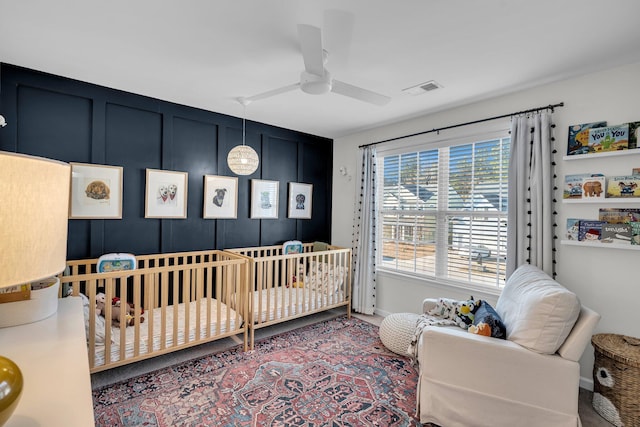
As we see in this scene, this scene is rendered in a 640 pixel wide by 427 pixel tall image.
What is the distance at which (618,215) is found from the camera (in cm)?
223

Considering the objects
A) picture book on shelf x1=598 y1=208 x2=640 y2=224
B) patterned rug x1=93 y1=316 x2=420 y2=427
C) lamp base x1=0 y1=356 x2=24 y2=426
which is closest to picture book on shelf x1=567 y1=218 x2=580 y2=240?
picture book on shelf x1=598 y1=208 x2=640 y2=224

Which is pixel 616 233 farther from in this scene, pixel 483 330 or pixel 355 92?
pixel 355 92

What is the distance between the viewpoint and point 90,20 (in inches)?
71.1

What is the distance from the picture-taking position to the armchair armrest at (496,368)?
5.50 ft

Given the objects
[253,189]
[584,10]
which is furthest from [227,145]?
[584,10]

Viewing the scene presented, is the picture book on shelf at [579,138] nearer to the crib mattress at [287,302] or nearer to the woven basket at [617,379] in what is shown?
the woven basket at [617,379]

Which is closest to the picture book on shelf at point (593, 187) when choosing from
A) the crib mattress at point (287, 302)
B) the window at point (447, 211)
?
the window at point (447, 211)

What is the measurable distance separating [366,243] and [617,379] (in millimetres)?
2481

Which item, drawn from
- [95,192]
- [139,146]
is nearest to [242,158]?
[139,146]

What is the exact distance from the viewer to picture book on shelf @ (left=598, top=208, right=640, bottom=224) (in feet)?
7.11

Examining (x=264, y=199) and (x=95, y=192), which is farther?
(x=264, y=199)

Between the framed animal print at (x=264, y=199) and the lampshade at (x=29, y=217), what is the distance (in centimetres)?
324

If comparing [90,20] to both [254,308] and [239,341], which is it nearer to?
[254,308]

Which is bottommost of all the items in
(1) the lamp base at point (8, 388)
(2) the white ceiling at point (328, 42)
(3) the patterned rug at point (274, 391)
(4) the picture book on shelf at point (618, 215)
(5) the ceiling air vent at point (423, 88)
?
(3) the patterned rug at point (274, 391)
